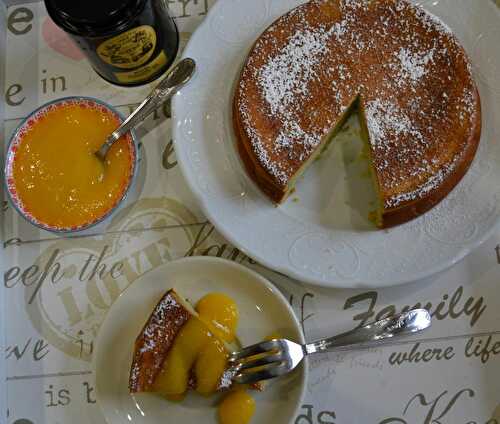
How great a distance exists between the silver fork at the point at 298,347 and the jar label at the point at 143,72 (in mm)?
840

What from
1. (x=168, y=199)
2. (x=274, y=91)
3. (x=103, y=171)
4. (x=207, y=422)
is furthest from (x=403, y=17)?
(x=207, y=422)

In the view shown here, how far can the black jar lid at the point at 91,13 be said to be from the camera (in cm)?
122

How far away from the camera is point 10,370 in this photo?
1.47m

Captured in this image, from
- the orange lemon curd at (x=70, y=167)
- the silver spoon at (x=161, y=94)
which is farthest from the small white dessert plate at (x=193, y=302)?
the silver spoon at (x=161, y=94)

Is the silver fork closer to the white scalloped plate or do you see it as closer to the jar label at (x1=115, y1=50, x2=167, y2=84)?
the white scalloped plate

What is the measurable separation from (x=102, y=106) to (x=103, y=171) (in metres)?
0.19

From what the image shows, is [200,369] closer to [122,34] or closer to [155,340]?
[155,340]

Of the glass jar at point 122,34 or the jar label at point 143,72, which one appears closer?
the glass jar at point 122,34

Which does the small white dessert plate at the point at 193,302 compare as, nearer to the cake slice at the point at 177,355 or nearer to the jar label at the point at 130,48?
the cake slice at the point at 177,355

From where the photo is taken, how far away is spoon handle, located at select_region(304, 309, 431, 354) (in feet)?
4.40

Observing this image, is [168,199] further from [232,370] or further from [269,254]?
[232,370]

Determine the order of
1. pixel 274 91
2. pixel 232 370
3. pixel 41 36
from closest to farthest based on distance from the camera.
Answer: pixel 232 370, pixel 274 91, pixel 41 36

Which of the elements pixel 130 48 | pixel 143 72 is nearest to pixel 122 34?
pixel 130 48

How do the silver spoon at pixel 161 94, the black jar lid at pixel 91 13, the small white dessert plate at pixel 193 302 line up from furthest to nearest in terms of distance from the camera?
the silver spoon at pixel 161 94, the small white dessert plate at pixel 193 302, the black jar lid at pixel 91 13
